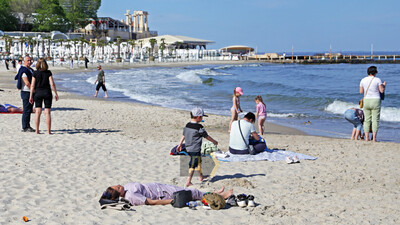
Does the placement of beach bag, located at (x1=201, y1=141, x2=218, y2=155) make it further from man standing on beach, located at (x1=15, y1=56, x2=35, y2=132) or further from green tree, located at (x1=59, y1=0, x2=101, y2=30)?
green tree, located at (x1=59, y1=0, x2=101, y2=30)

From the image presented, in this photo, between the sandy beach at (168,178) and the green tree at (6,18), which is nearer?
the sandy beach at (168,178)

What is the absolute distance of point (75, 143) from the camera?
8.60 meters

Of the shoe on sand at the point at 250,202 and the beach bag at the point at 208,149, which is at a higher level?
the beach bag at the point at 208,149

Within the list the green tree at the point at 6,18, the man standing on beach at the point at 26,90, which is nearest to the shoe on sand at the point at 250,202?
the man standing on beach at the point at 26,90

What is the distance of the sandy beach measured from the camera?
5.03 metres

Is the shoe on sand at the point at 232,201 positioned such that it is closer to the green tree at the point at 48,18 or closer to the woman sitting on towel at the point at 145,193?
the woman sitting on towel at the point at 145,193

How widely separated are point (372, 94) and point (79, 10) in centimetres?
10438

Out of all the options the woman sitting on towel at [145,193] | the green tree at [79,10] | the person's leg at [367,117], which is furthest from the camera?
the green tree at [79,10]

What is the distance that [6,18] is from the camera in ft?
289

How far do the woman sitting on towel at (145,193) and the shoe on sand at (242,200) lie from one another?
0.13 meters

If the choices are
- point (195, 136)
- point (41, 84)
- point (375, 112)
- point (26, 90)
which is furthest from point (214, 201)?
point (26, 90)

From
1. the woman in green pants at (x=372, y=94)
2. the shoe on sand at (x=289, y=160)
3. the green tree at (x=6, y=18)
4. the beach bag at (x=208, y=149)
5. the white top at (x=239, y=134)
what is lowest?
the shoe on sand at (x=289, y=160)

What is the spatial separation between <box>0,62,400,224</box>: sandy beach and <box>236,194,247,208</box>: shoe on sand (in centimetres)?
7

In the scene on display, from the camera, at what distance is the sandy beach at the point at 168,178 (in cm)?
503
